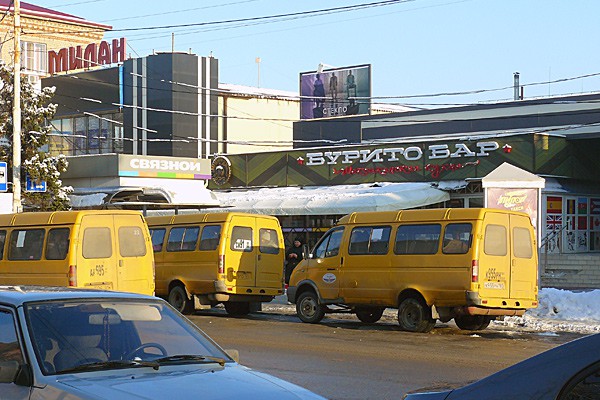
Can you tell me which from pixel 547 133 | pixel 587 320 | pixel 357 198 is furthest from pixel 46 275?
pixel 547 133

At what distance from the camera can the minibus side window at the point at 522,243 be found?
19.0 metres

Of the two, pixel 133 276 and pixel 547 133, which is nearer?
pixel 133 276

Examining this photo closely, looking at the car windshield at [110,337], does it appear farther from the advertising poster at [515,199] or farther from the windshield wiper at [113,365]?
the advertising poster at [515,199]

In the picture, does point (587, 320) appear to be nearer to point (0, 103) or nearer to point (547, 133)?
point (547, 133)

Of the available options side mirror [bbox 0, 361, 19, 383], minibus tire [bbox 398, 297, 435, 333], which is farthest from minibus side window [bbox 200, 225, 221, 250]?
side mirror [bbox 0, 361, 19, 383]

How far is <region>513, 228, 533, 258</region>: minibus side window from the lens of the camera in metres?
19.0

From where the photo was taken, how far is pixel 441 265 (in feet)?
61.7

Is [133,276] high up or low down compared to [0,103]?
down

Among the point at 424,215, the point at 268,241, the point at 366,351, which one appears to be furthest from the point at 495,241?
the point at 268,241

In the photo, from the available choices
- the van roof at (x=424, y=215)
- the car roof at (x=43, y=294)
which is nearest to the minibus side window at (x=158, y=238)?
the van roof at (x=424, y=215)

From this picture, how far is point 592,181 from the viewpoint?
40.2m

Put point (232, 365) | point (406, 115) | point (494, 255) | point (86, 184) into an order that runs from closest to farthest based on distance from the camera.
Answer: point (232, 365) → point (494, 255) → point (86, 184) → point (406, 115)

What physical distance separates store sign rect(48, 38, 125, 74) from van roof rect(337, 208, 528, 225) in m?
32.7

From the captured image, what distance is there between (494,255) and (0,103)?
24.4 meters
